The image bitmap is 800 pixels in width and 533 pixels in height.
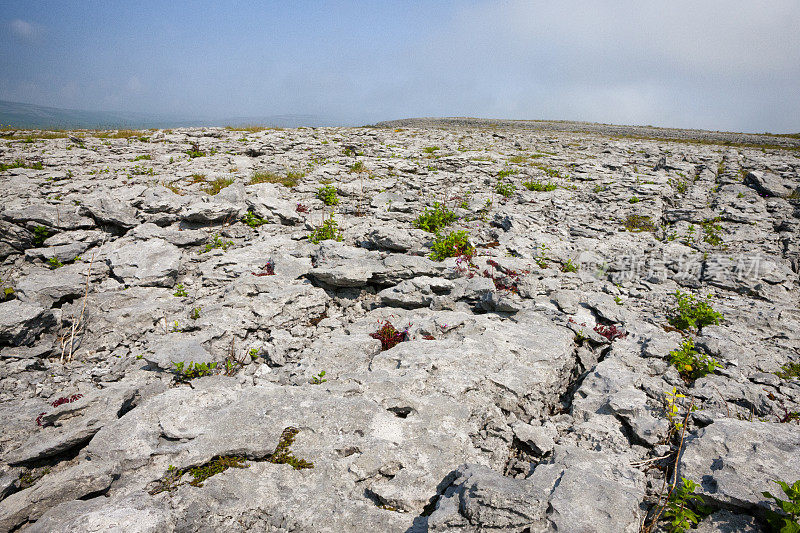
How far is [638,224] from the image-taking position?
44.2 feet

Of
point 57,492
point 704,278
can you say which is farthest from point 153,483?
point 704,278

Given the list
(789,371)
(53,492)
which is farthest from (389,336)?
(789,371)

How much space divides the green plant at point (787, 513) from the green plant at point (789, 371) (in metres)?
4.17

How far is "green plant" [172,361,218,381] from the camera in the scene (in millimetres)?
5715

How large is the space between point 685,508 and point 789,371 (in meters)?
5.08

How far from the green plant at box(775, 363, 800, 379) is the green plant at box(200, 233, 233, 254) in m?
13.2

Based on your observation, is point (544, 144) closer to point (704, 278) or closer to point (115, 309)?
point (704, 278)

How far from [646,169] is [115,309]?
87.3 feet

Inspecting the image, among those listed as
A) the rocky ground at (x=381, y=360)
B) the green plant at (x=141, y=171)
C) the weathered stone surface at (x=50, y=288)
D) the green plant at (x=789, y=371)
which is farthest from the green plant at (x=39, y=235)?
the green plant at (x=789, y=371)

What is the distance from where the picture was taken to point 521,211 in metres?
14.3

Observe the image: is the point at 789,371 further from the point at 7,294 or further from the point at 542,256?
the point at 7,294

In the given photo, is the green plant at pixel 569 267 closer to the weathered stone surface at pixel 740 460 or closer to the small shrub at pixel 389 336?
the weathered stone surface at pixel 740 460

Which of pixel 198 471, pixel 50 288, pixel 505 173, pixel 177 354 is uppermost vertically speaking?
pixel 505 173

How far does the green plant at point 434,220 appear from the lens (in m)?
12.0
